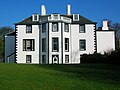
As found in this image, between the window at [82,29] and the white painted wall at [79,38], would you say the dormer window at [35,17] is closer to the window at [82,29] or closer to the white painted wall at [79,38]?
the white painted wall at [79,38]

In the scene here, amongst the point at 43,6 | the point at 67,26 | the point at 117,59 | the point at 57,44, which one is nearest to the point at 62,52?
the point at 57,44

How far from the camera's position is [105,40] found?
54.4m

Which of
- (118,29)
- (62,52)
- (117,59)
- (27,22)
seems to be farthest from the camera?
(118,29)

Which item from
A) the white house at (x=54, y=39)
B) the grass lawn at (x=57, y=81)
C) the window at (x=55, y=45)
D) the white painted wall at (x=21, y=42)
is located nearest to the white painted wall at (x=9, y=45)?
the white house at (x=54, y=39)

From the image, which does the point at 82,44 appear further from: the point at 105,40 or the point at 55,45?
the point at 55,45

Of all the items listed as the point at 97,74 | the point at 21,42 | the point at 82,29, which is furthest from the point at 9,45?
the point at 97,74

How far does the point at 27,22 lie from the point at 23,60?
7.49m

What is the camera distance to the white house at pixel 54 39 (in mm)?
49188

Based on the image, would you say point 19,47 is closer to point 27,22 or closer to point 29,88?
point 27,22

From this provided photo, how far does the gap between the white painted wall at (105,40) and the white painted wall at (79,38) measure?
2773 millimetres

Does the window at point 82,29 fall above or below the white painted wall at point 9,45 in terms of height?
above

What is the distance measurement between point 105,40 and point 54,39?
11.4m

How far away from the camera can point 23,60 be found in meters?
51.7

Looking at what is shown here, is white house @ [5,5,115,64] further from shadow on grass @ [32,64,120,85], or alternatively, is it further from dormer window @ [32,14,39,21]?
shadow on grass @ [32,64,120,85]
